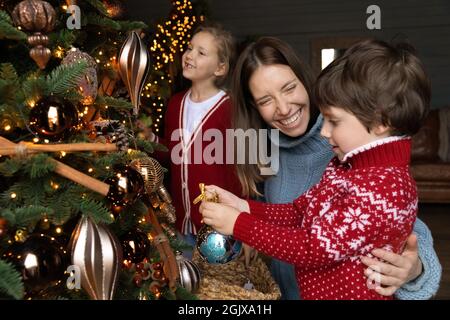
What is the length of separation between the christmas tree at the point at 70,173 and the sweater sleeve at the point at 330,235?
232mm

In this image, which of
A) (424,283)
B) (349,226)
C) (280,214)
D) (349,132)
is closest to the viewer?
(349,226)

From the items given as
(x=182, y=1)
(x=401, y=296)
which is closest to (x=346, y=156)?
(x=401, y=296)

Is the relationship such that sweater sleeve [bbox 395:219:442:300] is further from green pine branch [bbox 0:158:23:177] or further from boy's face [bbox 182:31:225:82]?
boy's face [bbox 182:31:225:82]

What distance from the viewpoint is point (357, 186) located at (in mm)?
1164

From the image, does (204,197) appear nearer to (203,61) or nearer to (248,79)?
(248,79)

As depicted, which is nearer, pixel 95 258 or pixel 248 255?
pixel 95 258

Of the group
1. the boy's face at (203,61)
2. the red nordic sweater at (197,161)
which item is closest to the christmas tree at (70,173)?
the red nordic sweater at (197,161)

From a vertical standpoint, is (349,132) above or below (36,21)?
below

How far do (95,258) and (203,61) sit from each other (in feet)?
5.87

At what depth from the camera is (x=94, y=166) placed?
1121 millimetres

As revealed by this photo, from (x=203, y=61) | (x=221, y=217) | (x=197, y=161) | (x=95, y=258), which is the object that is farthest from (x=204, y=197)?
(x=203, y=61)

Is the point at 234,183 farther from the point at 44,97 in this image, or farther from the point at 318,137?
the point at 44,97

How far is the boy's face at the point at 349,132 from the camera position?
4.07ft
